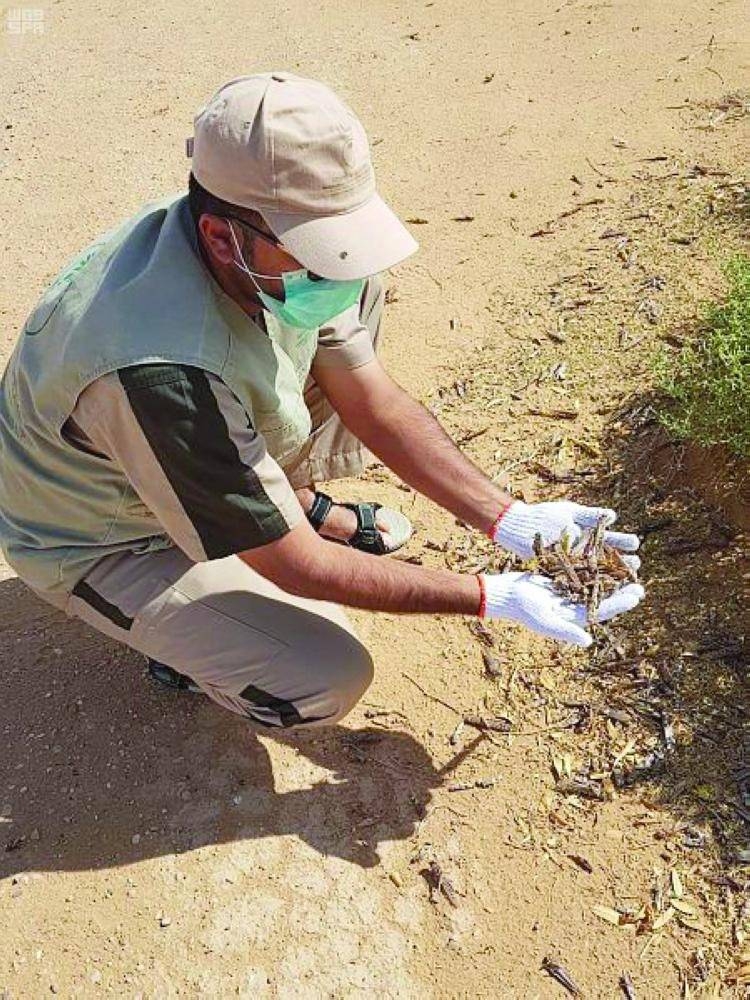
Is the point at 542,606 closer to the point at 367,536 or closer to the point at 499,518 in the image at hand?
the point at 499,518

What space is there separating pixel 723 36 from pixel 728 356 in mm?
3614

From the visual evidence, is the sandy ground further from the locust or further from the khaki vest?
the khaki vest

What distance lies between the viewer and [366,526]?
3453 millimetres

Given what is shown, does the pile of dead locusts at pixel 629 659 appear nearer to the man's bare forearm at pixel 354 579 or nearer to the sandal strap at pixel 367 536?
the sandal strap at pixel 367 536

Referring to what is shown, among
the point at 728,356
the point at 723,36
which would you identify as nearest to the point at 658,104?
the point at 723,36

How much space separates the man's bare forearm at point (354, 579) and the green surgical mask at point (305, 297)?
18.6 inches

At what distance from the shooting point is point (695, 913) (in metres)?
2.49

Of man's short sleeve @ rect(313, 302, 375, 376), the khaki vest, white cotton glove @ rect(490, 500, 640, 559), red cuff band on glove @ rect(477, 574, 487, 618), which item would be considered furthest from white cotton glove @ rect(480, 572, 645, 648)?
man's short sleeve @ rect(313, 302, 375, 376)

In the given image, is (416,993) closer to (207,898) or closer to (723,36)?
(207,898)

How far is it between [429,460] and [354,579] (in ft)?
2.04

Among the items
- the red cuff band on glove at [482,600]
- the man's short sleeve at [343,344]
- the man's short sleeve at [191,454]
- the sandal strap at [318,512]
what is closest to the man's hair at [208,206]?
the man's short sleeve at [191,454]

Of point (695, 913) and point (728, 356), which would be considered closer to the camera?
point (695, 913)

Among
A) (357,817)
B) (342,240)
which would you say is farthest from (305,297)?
(357,817)

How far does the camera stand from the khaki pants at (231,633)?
2729 millimetres
